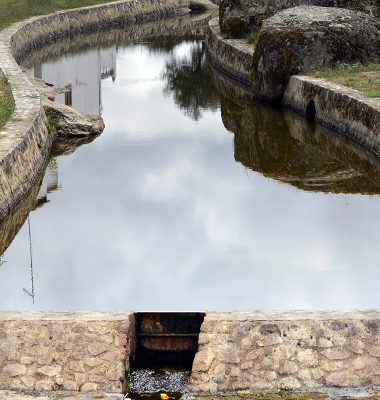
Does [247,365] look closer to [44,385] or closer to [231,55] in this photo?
[44,385]

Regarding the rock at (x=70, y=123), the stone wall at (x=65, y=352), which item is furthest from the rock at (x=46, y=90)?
the stone wall at (x=65, y=352)

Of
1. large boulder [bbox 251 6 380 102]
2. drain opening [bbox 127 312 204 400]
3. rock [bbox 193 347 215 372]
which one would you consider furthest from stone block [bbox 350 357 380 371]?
large boulder [bbox 251 6 380 102]

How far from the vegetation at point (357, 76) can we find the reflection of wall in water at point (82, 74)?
5871mm

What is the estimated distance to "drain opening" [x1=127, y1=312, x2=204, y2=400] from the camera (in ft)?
18.2

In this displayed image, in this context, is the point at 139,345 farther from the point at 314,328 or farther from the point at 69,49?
the point at 69,49

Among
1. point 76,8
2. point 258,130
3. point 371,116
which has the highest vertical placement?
point 371,116

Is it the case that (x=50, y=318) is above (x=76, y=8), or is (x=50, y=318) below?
above

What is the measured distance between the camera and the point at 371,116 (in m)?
11.0

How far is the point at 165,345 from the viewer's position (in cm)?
574

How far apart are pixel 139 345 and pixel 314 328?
4.91 ft

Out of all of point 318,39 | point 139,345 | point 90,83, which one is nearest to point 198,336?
point 139,345

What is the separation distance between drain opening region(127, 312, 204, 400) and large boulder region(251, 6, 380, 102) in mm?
10126

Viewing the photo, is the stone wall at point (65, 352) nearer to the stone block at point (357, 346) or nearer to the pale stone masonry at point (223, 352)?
the pale stone masonry at point (223, 352)

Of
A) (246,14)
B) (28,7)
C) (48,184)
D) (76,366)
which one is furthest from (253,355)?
(28,7)
